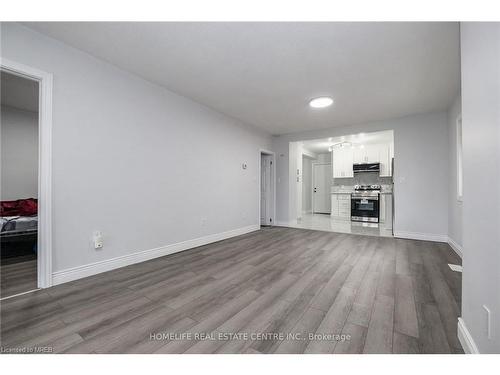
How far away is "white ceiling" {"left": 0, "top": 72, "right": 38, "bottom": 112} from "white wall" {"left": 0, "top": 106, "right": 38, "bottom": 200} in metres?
0.22

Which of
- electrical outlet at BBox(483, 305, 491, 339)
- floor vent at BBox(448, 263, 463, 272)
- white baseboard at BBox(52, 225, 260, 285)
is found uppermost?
electrical outlet at BBox(483, 305, 491, 339)

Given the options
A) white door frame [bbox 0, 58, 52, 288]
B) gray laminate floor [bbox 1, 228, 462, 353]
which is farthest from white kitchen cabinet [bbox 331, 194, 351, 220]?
white door frame [bbox 0, 58, 52, 288]

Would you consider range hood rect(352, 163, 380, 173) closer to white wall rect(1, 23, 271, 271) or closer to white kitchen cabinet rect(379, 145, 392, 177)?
white kitchen cabinet rect(379, 145, 392, 177)

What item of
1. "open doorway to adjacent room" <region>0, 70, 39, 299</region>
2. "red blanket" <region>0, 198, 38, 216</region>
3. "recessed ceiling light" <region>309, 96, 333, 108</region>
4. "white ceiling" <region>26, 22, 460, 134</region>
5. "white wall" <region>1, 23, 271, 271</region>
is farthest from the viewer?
"recessed ceiling light" <region>309, 96, 333, 108</region>

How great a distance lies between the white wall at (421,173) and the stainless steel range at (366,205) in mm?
1766

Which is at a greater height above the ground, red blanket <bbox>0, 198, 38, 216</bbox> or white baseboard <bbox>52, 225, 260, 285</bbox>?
red blanket <bbox>0, 198, 38, 216</bbox>

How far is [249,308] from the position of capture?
5.84 feet

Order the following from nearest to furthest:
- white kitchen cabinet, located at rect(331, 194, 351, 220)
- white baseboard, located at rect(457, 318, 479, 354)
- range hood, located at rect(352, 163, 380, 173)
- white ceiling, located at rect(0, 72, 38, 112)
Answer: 1. white baseboard, located at rect(457, 318, 479, 354)
2. white ceiling, located at rect(0, 72, 38, 112)
3. range hood, located at rect(352, 163, 380, 173)
4. white kitchen cabinet, located at rect(331, 194, 351, 220)

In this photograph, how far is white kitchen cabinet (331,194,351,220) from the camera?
696 cm

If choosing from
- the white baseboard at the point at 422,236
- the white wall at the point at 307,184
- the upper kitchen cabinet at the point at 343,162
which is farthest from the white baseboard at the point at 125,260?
the white wall at the point at 307,184

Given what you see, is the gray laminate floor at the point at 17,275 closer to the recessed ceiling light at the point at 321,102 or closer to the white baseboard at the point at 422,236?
the recessed ceiling light at the point at 321,102

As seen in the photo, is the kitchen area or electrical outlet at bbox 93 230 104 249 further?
the kitchen area
